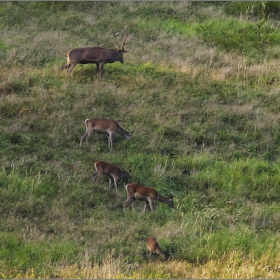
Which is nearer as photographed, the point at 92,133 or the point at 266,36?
the point at 92,133

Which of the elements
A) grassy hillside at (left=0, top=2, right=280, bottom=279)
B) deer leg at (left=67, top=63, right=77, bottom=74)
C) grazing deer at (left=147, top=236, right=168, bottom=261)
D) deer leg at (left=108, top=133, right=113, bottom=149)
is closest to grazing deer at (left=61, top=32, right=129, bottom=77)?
deer leg at (left=67, top=63, right=77, bottom=74)

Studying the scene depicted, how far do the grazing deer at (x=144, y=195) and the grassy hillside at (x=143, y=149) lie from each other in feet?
0.62

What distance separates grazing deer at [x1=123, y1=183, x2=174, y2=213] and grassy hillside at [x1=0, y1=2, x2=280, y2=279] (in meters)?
0.19

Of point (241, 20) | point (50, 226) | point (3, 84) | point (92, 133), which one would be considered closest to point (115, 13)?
point (241, 20)

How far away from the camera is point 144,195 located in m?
10.4

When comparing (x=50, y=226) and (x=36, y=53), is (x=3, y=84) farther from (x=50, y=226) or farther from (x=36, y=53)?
(x=50, y=226)

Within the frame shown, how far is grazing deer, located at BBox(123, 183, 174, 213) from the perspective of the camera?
1040 cm

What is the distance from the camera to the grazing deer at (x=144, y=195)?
10.4m

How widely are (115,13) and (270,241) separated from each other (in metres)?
15.3

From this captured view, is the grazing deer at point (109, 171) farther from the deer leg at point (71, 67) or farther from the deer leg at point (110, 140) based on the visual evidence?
the deer leg at point (71, 67)

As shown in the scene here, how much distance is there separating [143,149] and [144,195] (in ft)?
7.60

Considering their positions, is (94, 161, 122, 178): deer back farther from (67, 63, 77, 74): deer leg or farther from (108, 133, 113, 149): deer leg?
(67, 63, 77, 74): deer leg

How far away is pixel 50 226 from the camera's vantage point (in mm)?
9445

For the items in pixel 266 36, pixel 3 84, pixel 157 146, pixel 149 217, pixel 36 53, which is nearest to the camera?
pixel 149 217
